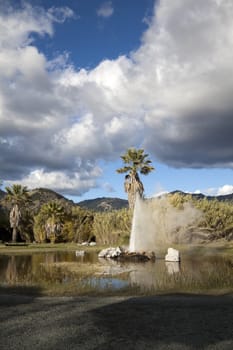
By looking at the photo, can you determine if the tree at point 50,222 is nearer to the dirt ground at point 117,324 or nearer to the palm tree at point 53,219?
the palm tree at point 53,219

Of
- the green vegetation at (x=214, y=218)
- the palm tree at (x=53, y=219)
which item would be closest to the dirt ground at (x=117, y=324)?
the green vegetation at (x=214, y=218)

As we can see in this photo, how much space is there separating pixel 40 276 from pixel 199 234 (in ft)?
111

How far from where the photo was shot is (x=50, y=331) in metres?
9.36

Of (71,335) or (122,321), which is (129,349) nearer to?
(71,335)

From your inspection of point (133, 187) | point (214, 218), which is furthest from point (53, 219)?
point (214, 218)

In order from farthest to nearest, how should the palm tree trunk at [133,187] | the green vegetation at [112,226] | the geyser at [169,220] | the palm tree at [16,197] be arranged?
1. the palm tree at [16,197]
2. the green vegetation at [112,226]
3. the palm tree trunk at [133,187]
4. the geyser at [169,220]

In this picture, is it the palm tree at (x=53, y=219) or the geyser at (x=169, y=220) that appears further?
the palm tree at (x=53, y=219)

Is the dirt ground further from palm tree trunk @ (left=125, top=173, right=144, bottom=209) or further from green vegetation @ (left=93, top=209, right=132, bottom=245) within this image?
green vegetation @ (left=93, top=209, right=132, bottom=245)

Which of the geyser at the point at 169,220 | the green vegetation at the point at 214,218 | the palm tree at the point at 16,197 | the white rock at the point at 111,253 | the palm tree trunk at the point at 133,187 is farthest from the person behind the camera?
the palm tree at the point at 16,197

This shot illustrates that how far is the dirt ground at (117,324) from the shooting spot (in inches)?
335

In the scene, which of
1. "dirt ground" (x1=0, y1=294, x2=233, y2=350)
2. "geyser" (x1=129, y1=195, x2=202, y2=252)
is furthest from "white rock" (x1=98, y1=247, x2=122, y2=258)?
"dirt ground" (x1=0, y1=294, x2=233, y2=350)

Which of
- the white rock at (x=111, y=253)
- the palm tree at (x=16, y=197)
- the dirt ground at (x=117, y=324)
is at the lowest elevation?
the dirt ground at (x=117, y=324)

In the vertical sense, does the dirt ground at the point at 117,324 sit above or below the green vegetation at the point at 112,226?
below

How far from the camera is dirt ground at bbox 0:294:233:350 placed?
27.9ft
